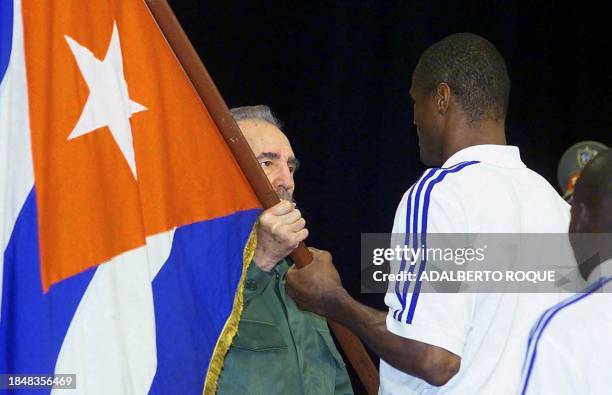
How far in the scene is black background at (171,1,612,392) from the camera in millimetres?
4113

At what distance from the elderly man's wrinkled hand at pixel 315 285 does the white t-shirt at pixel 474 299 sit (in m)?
0.20

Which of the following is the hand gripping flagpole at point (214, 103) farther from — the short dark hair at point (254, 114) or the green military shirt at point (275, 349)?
the short dark hair at point (254, 114)

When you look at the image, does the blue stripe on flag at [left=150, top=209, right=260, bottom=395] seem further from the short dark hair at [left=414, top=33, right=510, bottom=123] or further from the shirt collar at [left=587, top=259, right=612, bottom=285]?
the shirt collar at [left=587, top=259, right=612, bottom=285]

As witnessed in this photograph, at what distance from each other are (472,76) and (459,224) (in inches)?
14.8

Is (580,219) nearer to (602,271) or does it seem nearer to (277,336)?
(602,271)

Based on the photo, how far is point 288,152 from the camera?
2.65m

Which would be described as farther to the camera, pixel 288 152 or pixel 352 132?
pixel 352 132

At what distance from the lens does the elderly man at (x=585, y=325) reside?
165cm

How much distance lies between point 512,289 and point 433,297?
174 mm

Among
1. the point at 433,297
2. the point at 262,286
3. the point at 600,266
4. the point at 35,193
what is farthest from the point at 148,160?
the point at 600,266

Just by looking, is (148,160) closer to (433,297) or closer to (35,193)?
(35,193)

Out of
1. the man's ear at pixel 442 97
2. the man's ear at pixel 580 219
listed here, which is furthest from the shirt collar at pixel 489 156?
the man's ear at pixel 580 219

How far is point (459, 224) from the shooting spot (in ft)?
6.03

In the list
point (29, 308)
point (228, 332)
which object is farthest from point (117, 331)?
point (228, 332)
